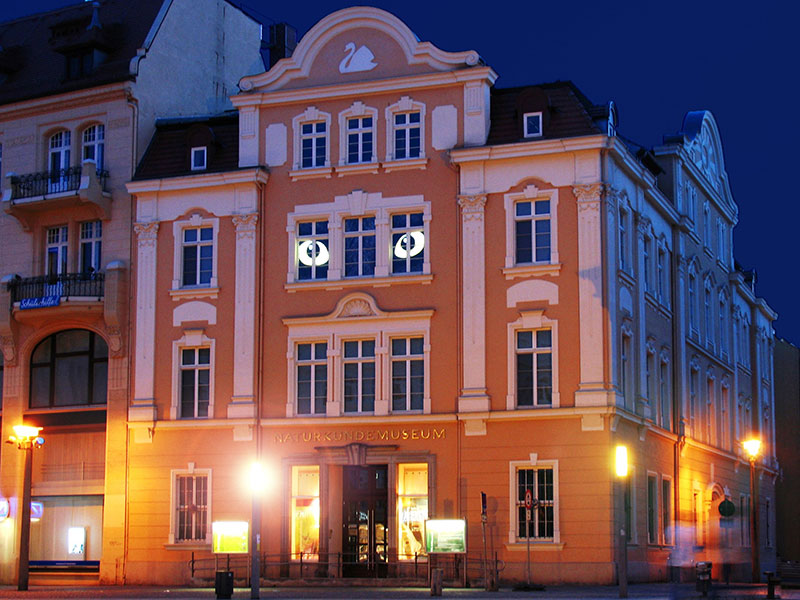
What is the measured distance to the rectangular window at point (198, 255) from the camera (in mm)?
47688

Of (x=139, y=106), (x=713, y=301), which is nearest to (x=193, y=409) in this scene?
(x=139, y=106)

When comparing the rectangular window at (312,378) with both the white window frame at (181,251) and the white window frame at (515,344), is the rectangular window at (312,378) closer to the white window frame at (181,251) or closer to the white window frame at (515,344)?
the white window frame at (181,251)

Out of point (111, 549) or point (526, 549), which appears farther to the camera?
point (111, 549)

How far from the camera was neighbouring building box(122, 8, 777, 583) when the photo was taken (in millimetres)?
43062

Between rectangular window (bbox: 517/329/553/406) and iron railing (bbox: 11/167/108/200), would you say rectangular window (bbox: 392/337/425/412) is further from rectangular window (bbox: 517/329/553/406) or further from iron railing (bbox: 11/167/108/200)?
iron railing (bbox: 11/167/108/200)

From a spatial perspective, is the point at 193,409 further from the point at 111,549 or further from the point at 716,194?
the point at 716,194

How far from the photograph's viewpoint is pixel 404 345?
45.1 m

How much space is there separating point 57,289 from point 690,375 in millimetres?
22537

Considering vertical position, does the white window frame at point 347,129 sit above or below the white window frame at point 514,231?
above

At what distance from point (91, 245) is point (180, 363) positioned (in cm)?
546

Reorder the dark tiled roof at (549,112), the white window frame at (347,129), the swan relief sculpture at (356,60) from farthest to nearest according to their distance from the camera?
the swan relief sculpture at (356,60) < the white window frame at (347,129) < the dark tiled roof at (549,112)

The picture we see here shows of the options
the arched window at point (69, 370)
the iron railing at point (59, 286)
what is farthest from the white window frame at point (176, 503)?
the iron railing at point (59, 286)

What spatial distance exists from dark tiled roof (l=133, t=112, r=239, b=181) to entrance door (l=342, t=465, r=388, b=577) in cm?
1096

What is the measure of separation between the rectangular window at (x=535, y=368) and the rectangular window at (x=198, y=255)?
1064cm
